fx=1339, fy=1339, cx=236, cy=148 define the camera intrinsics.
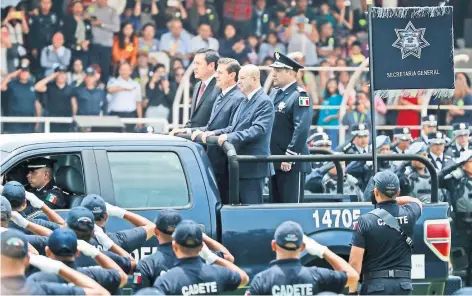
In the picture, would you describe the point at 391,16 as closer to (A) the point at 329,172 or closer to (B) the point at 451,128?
(A) the point at 329,172

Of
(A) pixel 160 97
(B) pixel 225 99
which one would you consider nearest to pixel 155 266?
(B) pixel 225 99

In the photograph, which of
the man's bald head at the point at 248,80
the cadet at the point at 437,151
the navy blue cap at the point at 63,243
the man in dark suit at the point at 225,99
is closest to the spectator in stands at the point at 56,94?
the cadet at the point at 437,151

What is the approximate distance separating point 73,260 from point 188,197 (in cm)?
222

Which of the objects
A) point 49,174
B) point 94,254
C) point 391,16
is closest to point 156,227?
point 94,254

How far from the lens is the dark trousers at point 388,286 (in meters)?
9.23

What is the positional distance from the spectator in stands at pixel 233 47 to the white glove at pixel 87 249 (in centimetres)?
1143

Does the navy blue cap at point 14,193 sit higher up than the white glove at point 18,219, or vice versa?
the navy blue cap at point 14,193

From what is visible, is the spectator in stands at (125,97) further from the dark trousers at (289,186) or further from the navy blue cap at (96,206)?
the navy blue cap at (96,206)

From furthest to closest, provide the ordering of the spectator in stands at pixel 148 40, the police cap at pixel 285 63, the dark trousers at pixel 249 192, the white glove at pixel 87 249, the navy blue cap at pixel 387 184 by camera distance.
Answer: the spectator in stands at pixel 148 40 → the police cap at pixel 285 63 → the dark trousers at pixel 249 192 → the navy blue cap at pixel 387 184 → the white glove at pixel 87 249

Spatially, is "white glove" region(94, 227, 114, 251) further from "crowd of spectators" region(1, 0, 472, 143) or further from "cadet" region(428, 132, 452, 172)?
"crowd of spectators" region(1, 0, 472, 143)

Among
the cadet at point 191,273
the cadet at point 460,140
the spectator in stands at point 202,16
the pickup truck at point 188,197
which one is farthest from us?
the spectator in stands at point 202,16

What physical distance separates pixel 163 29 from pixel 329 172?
19.9 feet

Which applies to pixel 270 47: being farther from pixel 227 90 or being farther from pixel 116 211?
pixel 116 211

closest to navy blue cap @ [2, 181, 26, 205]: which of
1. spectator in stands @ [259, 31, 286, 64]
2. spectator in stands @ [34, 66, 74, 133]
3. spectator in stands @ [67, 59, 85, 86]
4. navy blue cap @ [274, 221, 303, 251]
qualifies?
navy blue cap @ [274, 221, 303, 251]
